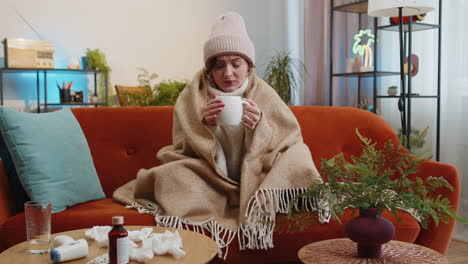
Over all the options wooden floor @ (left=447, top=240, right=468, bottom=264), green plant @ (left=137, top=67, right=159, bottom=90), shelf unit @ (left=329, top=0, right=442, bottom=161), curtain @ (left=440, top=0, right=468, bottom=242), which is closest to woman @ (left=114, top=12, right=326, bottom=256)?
wooden floor @ (left=447, top=240, right=468, bottom=264)

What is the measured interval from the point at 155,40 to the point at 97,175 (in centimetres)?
391

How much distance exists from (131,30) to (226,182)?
4.17 meters

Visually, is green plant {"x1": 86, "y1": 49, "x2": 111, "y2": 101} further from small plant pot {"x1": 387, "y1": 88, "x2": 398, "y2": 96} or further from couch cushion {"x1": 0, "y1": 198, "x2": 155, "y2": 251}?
couch cushion {"x1": 0, "y1": 198, "x2": 155, "y2": 251}

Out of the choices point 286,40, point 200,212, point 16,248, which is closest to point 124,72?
point 286,40

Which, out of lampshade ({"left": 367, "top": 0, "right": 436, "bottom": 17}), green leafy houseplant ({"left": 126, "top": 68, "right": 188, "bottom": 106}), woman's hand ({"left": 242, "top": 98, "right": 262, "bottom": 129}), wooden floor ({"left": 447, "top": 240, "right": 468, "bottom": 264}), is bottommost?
wooden floor ({"left": 447, "top": 240, "right": 468, "bottom": 264})

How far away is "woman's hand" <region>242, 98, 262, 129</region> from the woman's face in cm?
22

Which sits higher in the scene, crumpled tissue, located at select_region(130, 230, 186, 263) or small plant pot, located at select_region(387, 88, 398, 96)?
small plant pot, located at select_region(387, 88, 398, 96)

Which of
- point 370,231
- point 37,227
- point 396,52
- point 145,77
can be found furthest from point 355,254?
point 145,77

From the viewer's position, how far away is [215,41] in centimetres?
213

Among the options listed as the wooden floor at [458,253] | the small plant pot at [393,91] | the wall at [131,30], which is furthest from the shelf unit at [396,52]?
the wall at [131,30]

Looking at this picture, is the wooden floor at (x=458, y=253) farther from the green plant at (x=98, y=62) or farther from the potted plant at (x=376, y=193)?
the green plant at (x=98, y=62)

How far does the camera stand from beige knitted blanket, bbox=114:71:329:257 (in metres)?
1.83

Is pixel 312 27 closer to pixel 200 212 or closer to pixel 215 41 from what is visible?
pixel 215 41

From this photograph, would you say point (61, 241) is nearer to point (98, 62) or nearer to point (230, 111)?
point (230, 111)
